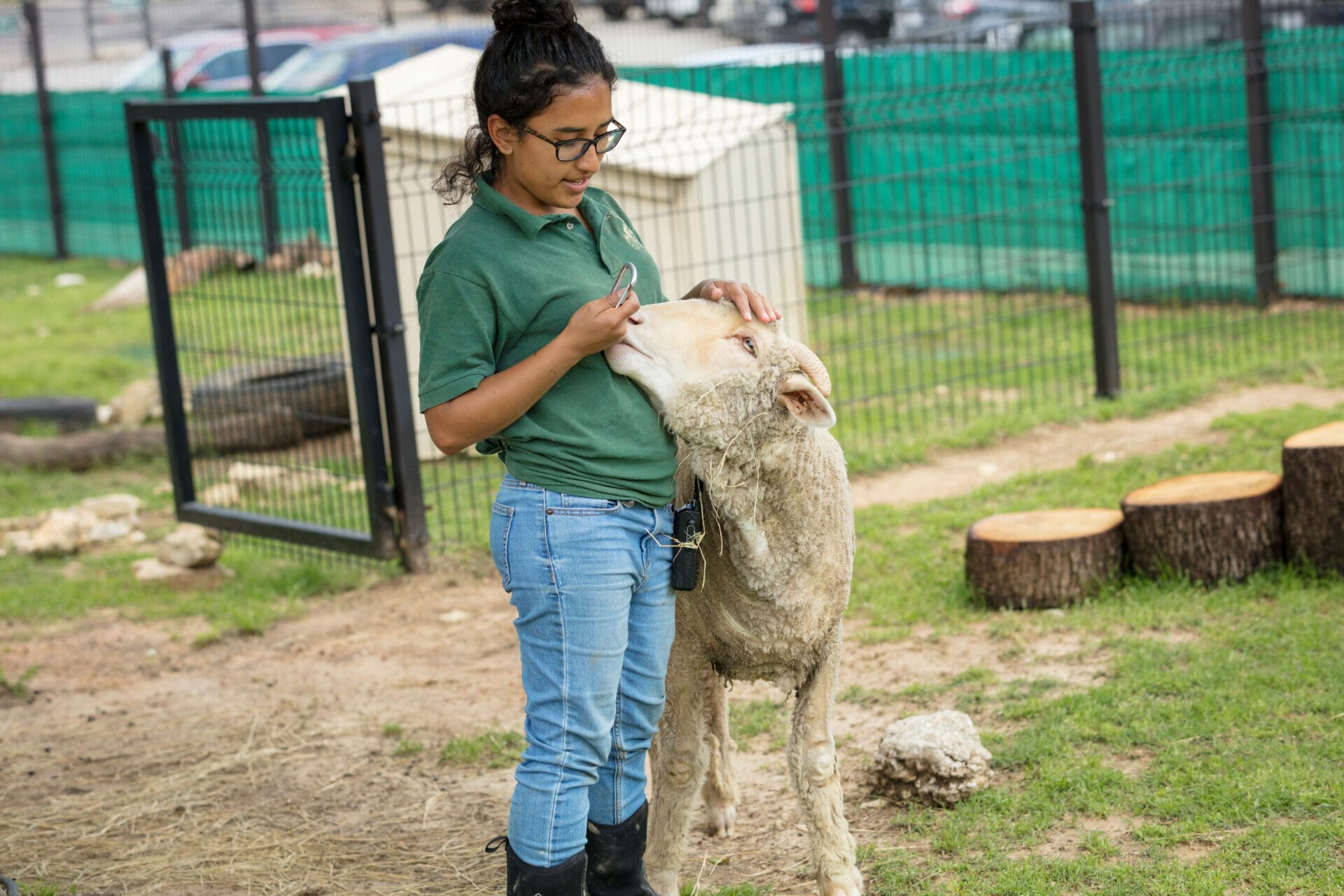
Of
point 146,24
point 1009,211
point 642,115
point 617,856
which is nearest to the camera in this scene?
point 617,856

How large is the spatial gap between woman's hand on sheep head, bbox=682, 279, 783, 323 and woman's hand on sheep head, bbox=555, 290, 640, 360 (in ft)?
1.12

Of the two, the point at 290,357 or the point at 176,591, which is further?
the point at 290,357

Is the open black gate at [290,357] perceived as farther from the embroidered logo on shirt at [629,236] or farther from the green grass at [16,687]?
the embroidered logo on shirt at [629,236]

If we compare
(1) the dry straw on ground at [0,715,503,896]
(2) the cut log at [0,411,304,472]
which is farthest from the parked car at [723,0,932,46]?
(1) the dry straw on ground at [0,715,503,896]

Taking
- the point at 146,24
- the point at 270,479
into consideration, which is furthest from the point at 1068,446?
the point at 146,24

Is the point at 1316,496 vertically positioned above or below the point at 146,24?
below

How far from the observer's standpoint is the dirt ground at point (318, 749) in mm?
3855

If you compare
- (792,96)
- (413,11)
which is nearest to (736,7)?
(413,11)

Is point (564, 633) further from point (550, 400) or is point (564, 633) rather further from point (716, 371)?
point (716, 371)

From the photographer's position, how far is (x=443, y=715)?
491cm

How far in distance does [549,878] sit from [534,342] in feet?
3.52

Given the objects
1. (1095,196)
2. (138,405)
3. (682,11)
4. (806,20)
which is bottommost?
(138,405)

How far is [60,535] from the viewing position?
23.0 feet

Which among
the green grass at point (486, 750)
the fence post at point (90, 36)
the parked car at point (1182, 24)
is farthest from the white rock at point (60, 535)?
the fence post at point (90, 36)
